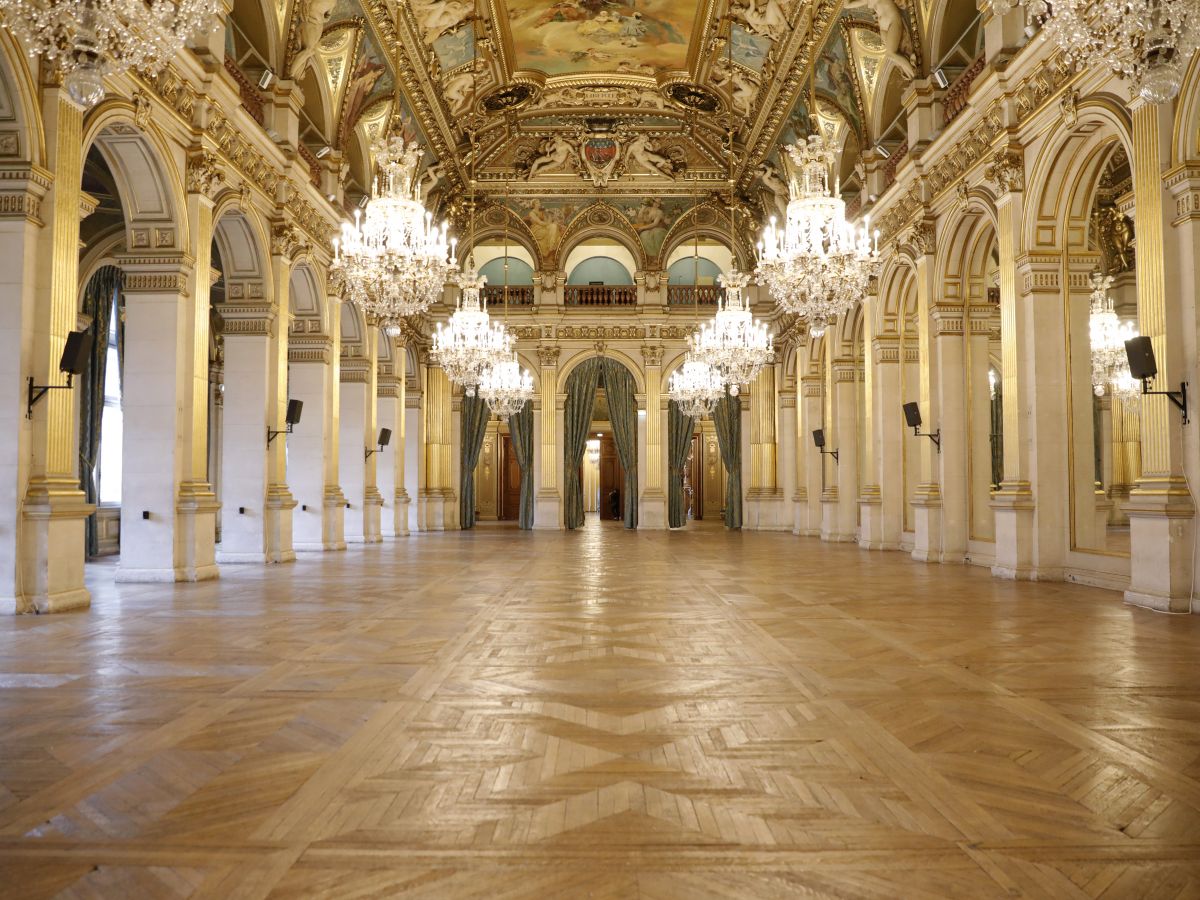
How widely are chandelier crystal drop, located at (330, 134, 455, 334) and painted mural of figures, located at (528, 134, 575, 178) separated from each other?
10.5m

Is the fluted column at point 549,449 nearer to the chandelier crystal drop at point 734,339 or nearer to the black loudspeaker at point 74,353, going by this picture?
the chandelier crystal drop at point 734,339

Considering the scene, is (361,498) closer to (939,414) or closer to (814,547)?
(814,547)

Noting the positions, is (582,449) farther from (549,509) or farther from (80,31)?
(80,31)

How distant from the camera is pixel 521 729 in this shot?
3.59m

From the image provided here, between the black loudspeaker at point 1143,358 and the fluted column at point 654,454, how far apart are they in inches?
611

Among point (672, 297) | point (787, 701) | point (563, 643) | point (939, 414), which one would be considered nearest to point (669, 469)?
point (672, 297)

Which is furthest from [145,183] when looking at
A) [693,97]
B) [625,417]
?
[625,417]

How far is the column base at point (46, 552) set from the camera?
699cm

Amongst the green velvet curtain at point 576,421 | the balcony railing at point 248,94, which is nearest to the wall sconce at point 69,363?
the balcony railing at point 248,94

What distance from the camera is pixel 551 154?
20984mm

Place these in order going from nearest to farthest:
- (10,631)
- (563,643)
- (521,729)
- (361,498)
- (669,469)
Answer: (521,729) < (563,643) < (10,631) < (361,498) < (669,469)

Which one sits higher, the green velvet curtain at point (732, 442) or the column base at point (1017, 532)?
the green velvet curtain at point (732, 442)

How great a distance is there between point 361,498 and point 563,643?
1173 centimetres

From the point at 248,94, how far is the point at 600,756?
34.8 ft
